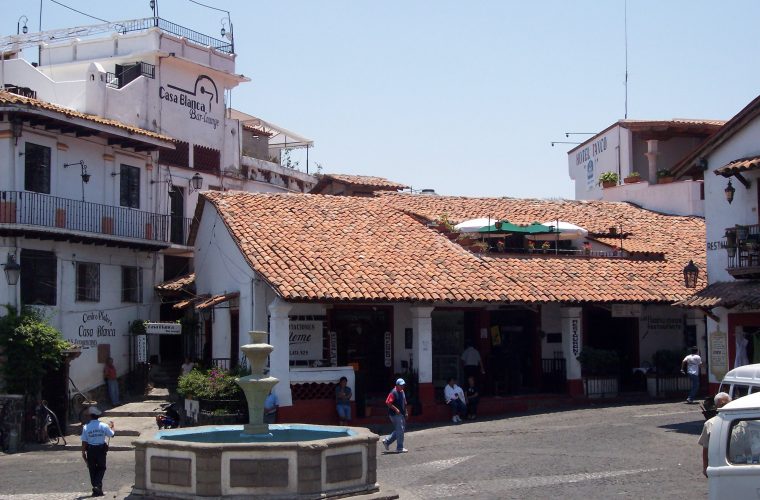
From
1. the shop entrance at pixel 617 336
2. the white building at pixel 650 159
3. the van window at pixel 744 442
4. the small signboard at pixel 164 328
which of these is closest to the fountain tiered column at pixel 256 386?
the van window at pixel 744 442

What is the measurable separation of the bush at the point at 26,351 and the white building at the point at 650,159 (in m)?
20.6

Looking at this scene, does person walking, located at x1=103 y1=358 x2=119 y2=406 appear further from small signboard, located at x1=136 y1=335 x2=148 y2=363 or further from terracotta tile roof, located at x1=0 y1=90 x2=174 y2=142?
terracotta tile roof, located at x1=0 y1=90 x2=174 y2=142

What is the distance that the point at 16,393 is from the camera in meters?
23.4

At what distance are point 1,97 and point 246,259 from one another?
7.18m

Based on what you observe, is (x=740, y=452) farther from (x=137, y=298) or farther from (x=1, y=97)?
(x=137, y=298)

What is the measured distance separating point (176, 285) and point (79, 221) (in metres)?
4.07

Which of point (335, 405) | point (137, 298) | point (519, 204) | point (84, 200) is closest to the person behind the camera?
point (335, 405)

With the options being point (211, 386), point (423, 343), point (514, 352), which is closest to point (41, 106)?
point (211, 386)

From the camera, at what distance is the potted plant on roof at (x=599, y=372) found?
25984 millimetres

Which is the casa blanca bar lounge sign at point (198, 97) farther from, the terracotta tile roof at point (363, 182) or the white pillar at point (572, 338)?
the white pillar at point (572, 338)

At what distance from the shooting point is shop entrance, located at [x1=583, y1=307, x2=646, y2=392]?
28234 millimetres

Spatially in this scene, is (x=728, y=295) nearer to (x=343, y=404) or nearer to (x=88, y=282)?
(x=343, y=404)

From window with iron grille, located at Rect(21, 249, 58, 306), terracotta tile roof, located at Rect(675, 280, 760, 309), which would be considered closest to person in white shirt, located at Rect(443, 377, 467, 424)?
terracotta tile roof, located at Rect(675, 280, 760, 309)

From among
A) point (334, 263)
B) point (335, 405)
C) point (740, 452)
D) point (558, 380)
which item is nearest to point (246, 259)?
point (334, 263)
